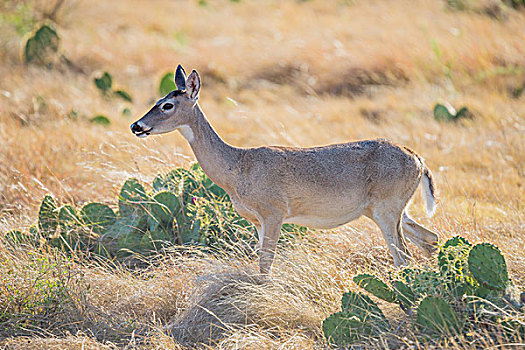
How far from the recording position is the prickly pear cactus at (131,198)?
6048mm

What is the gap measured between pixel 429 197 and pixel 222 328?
2076 mm

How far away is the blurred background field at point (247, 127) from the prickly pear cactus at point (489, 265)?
350mm

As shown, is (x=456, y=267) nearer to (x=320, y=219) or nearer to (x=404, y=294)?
(x=404, y=294)

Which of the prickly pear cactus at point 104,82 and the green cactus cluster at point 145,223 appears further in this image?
the prickly pear cactus at point 104,82

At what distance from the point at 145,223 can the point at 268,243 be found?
1.63 m

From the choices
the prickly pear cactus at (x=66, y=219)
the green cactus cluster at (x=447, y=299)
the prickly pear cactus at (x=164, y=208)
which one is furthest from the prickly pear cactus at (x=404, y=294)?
the prickly pear cactus at (x=66, y=219)

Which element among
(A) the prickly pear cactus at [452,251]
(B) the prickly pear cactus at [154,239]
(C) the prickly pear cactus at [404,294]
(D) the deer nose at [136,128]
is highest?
(D) the deer nose at [136,128]

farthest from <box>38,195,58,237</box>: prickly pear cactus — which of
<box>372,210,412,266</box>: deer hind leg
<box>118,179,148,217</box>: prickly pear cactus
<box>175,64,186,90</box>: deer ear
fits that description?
<box>372,210,412,266</box>: deer hind leg

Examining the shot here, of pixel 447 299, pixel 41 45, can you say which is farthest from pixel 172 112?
pixel 41 45

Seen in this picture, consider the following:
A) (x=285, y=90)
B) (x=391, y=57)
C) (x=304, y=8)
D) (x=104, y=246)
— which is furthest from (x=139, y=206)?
(x=304, y=8)

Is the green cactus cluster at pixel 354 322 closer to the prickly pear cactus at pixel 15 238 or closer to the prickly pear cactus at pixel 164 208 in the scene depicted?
the prickly pear cactus at pixel 164 208

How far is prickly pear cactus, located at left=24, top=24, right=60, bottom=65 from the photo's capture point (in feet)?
41.0

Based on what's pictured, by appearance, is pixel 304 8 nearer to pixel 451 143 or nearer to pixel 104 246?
pixel 451 143

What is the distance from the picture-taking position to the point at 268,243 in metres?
4.93
